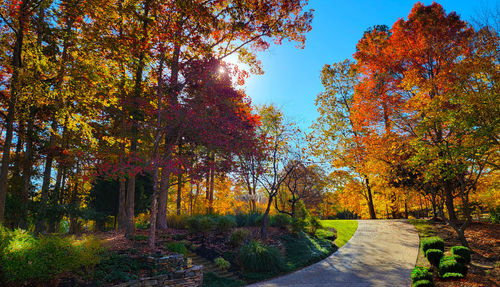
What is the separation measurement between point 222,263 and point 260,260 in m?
1.30

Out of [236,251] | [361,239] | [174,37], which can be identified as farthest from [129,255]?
[361,239]

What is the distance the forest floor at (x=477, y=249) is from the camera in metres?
7.32

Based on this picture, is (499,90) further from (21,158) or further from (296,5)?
(21,158)

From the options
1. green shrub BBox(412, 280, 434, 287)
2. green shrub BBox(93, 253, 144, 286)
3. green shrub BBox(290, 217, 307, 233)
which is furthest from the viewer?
green shrub BBox(290, 217, 307, 233)

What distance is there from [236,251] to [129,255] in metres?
4.00

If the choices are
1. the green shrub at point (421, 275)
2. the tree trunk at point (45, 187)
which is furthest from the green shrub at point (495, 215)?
the tree trunk at point (45, 187)

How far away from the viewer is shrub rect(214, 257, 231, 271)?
893cm

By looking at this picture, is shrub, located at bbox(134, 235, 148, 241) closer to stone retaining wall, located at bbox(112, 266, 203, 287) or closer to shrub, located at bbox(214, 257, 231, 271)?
shrub, located at bbox(214, 257, 231, 271)

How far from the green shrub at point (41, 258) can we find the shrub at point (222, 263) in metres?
3.92

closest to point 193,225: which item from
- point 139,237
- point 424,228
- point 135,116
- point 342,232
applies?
point 139,237

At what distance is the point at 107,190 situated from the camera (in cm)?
1456

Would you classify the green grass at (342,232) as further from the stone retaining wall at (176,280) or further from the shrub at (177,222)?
the stone retaining wall at (176,280)

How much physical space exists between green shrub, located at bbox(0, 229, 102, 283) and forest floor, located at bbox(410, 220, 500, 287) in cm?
917

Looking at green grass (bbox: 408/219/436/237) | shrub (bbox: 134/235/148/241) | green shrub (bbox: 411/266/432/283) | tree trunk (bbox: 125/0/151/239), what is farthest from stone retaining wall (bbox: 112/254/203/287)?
green grass (bbox: 408/219/436/237)
